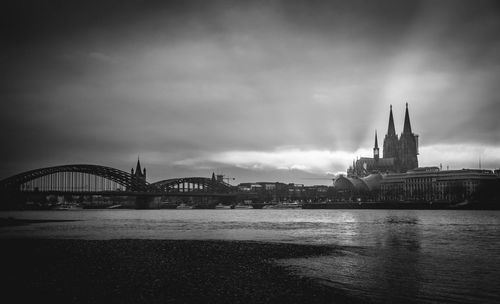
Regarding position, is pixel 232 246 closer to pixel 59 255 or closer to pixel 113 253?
pixel 113 253

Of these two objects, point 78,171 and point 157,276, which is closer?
point 157,276

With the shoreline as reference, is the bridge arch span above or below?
above

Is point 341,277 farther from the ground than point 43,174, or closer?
closer

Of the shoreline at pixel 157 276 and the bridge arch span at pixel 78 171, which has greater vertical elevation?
the bridge arch span at pixel 78 171

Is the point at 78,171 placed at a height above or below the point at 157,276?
above

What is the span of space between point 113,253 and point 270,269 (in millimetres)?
11748

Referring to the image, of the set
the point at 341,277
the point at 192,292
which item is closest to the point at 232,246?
the point at 341,277

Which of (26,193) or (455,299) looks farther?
(26,193)

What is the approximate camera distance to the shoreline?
1762 cm

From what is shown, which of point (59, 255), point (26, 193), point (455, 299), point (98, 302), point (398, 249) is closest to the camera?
point (98, 302)

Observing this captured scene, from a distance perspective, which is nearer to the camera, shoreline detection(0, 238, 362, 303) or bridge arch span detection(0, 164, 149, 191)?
shoreline detection(0, 238, 362, 303)

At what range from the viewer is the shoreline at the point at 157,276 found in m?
17.6

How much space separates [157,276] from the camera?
71.7 ft

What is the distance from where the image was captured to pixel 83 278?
2123 cm
